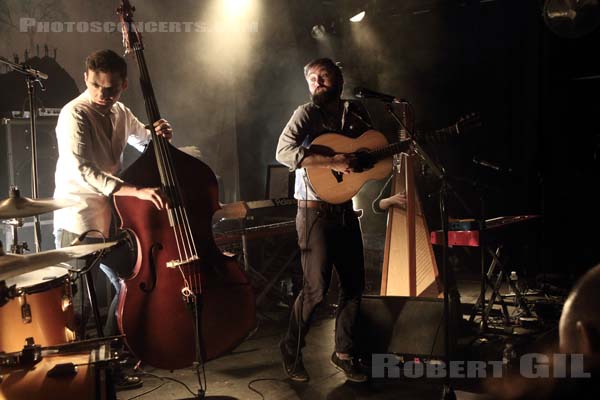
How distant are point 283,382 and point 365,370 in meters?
0.57

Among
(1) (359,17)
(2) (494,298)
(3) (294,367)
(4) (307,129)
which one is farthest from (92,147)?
(1) (359,17)

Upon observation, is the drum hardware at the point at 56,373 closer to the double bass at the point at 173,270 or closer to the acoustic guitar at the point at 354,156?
the double bass at the point at 173,270

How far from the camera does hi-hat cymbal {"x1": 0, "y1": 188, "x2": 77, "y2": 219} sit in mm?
2516

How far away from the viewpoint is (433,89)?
7.75 metres

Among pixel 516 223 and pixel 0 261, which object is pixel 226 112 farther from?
pixel 0 261

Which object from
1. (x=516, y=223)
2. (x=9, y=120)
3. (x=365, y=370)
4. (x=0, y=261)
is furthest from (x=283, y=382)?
(x=9, y=120)

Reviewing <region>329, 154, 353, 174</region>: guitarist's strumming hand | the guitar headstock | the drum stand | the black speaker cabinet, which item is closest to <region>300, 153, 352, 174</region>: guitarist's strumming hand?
<region>329, 154, 353, 174</region>: guitarist's strumming hand

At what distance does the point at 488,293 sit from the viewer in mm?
6613

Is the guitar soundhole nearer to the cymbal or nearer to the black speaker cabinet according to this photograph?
the black speaker cabinet

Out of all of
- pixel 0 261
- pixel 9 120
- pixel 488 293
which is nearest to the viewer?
pixel 0 261

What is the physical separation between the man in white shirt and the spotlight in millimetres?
4709

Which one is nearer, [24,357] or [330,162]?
[24,357]

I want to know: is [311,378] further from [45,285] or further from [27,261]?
[27,261]

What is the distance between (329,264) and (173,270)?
1.02 m
